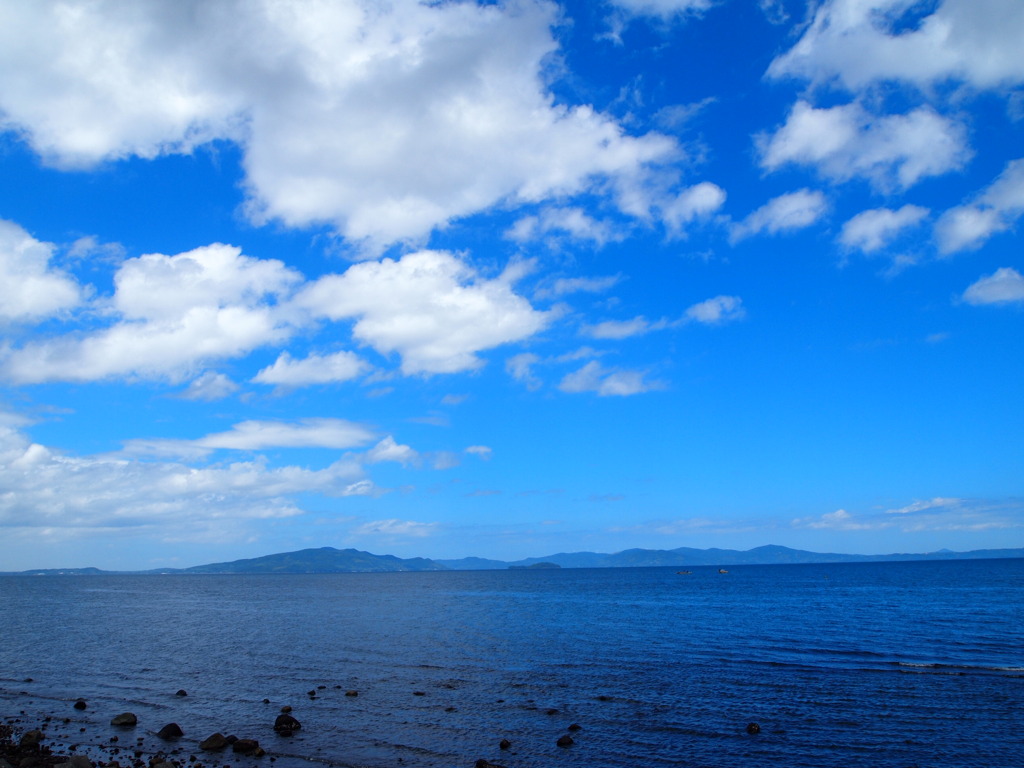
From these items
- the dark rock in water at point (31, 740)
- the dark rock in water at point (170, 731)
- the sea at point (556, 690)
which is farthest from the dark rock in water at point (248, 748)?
the dark rock in water at point (31, 740)

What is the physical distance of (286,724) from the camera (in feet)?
110

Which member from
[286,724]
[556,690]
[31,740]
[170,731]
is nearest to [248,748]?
[286,724]

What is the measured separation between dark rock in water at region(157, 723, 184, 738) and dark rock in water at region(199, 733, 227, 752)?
113 inches

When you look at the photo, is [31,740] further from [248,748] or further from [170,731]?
[248,748]

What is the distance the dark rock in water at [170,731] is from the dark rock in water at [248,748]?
450 cm

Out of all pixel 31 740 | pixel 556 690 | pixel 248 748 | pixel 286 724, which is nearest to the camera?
pixel 248 748

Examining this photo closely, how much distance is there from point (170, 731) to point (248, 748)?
604 centimetres

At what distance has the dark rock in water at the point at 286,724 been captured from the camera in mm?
33312

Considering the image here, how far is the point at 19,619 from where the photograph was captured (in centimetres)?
10119

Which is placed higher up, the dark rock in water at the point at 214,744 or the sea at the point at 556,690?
the dark rock in water at the point at 214,744

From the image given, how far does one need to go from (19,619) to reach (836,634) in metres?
119

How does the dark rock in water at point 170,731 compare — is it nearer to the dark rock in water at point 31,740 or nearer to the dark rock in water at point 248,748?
the dark rock in water at point 248,748

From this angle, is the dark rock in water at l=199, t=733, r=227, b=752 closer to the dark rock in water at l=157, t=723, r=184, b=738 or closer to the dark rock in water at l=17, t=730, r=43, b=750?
the dark rock in water at l=157, t=723, r=184, b=738

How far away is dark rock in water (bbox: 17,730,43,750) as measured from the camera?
2997 centimetres
